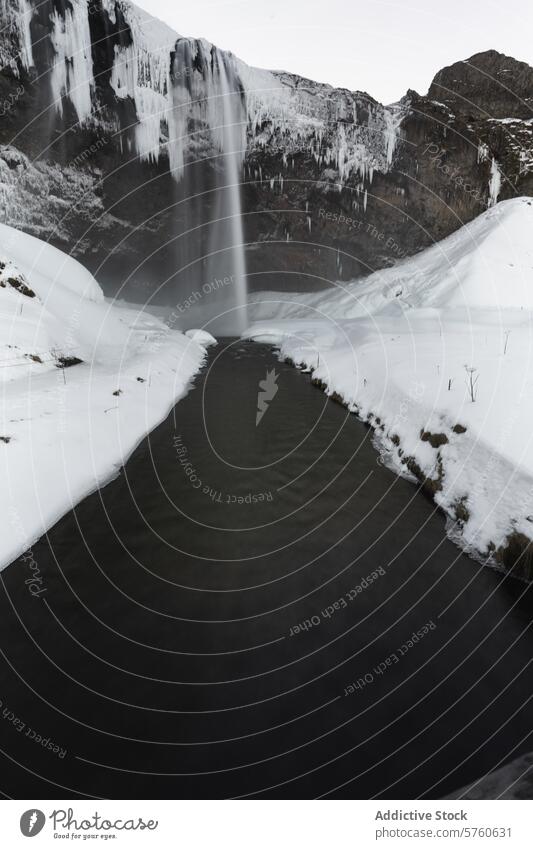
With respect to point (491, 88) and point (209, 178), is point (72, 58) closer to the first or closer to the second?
point (209, 178)

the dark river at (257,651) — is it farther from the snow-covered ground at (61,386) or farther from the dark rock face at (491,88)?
the dark rock face at (491,88)

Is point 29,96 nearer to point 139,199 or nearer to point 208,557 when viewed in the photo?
point 139,199

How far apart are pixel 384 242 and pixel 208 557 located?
45.4 metres

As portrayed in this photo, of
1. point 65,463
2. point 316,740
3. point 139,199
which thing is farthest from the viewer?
point 139,199

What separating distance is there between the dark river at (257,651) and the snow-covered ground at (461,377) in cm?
103

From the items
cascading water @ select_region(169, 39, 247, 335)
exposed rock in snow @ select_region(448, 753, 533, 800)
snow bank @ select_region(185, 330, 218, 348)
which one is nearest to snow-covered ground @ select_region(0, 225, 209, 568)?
snow bank @ select_region(185, 330, 218, 348)

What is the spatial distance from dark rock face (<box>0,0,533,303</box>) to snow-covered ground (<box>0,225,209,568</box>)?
51.4 ft

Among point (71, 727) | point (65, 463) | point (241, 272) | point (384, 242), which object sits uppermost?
point (241, 272)

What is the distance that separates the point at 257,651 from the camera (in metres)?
5.44

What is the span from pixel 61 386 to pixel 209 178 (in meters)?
40.0

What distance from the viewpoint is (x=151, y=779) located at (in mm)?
3889

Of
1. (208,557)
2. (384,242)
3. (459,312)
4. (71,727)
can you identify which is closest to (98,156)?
(384,242)

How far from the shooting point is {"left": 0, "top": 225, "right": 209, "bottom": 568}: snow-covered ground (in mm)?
7867
